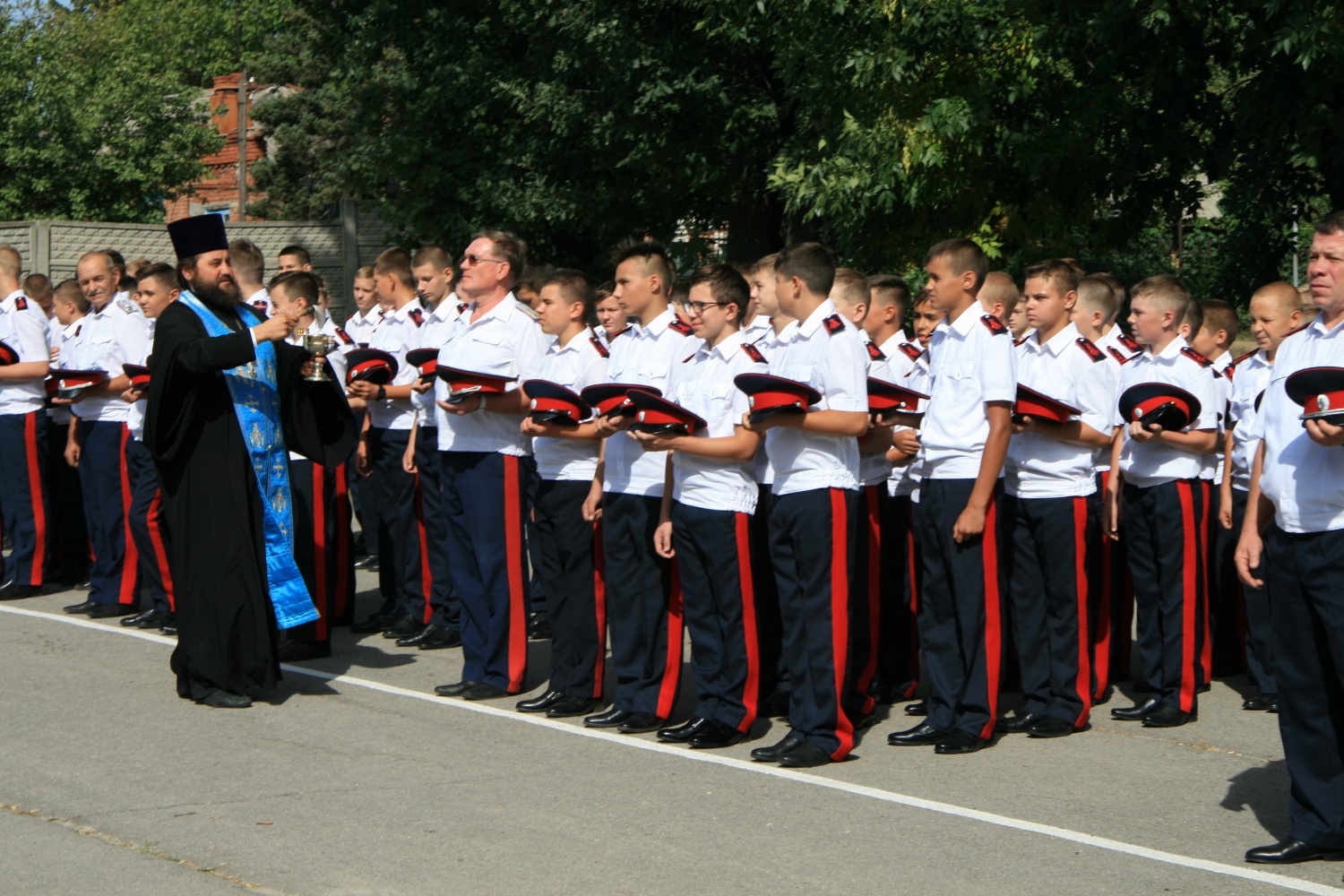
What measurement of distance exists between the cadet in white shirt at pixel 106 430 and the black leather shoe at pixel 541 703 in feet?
12.7

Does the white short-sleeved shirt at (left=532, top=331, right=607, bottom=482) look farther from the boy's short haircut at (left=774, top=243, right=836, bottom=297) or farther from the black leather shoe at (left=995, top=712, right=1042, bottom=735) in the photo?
the black leather shoe at (left=995, top=712, right=1042, bottom=735)

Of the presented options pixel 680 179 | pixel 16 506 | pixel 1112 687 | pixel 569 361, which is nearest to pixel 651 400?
pixel 569 361

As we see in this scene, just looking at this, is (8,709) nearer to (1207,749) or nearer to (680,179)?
(1207,749)

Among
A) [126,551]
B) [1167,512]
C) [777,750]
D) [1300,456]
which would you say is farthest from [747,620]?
[126,551]

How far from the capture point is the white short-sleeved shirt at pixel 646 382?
→ 24.4ft

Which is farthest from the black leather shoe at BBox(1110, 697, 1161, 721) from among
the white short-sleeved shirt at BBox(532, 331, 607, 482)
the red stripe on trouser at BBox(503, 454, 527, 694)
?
the red stripe on trouser at BBox(503, 454, 527, 694)

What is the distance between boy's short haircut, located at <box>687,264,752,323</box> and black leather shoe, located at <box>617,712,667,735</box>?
1.86 meters

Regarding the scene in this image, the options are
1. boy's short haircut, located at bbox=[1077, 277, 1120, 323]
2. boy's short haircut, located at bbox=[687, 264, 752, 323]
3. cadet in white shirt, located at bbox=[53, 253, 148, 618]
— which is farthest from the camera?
cadet in white shirt, located at bbox=[53, 253, 148, 618]

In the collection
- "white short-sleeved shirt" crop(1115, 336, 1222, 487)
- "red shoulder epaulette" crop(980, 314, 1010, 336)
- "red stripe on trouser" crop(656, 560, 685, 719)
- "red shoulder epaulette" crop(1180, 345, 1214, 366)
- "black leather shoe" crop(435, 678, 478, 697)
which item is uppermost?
"red shoulder epaulette" crop(980, 314, 1010, 336)

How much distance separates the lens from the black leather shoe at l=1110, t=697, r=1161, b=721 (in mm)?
7551

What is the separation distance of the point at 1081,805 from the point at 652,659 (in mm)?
2167

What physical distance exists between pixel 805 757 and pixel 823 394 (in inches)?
59.5

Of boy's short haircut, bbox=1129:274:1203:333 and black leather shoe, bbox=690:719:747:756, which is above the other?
boy's short haircut, bbox=1129:274:1203:333

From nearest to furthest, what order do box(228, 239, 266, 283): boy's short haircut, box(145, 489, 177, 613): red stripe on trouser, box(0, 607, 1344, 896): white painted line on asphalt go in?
box(0, 607, 1344, 896): white painted line on asphalt, box(228, 239, 266, 283): boy's short haircut, box(145, 489, 177, 613): red stripe on trouser
